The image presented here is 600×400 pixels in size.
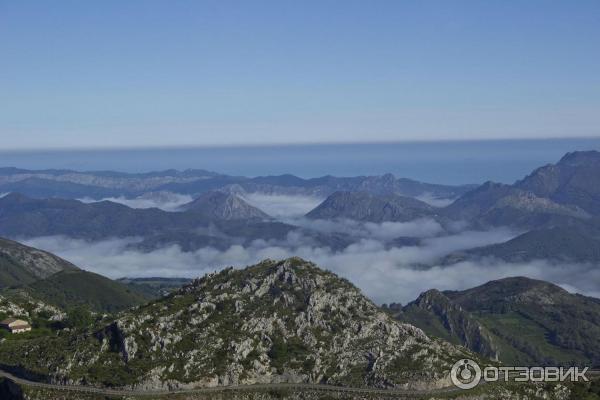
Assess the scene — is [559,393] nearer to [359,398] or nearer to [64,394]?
[359,398]

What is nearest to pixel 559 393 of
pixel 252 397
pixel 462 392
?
pixel 462 392

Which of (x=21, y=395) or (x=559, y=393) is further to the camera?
(x=559, y=393)

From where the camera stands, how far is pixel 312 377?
196 meters

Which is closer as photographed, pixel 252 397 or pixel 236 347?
pixel 252 397

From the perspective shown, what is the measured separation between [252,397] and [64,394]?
4333cm

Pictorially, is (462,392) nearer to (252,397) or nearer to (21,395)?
(252,397)

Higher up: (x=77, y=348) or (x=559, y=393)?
(x=77, y=348)

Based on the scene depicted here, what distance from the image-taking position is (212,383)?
7441 inches

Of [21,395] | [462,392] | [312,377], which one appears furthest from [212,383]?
[462,392]

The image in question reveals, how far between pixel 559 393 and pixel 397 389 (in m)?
42.5

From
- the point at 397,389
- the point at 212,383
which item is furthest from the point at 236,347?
the point at 397,389

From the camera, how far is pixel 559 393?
656 feet

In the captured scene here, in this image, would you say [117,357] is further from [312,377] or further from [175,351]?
[312,377]

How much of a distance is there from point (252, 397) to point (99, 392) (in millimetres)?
35386
